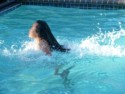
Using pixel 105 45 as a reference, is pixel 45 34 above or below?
above

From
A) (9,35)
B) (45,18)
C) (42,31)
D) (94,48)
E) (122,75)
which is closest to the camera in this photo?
(42,31)

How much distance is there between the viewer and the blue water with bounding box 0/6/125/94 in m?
6.01

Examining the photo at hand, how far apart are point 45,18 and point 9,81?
5451mm

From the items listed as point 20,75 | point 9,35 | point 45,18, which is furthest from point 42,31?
point 45,18

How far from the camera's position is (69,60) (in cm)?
704

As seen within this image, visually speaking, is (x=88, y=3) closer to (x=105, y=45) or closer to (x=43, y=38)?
(x=105, y=45)

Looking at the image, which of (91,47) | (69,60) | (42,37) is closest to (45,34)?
(42,37)

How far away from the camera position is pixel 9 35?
9.28 meters

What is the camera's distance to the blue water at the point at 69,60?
237 inches

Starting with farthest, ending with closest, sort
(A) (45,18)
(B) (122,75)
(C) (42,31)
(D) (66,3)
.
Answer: (D) (66,3) → (A) (45,18) → (B) (122,75) → (C) (42,31)

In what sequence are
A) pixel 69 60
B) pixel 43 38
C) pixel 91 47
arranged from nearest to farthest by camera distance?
pixel 43 38 → pixel 69 60 → pixel 91 47

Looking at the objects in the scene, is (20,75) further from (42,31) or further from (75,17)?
(75,17)

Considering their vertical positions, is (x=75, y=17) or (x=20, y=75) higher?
(x=75, y=17)

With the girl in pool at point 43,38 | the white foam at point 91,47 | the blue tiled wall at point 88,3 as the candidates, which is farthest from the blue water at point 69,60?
the blue tiled wall at point 88,3
